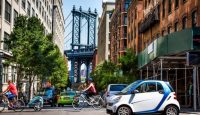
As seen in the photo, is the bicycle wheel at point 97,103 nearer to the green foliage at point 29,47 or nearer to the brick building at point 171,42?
the brick building at point 171,42

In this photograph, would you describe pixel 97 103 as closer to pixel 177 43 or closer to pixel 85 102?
pixel 85 102

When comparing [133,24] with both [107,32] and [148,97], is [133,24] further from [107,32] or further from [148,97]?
[107,32]

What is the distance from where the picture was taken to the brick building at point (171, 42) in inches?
906

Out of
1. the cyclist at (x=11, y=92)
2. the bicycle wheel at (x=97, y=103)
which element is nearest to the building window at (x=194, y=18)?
the bicycle wheel at (x=97, y=103)

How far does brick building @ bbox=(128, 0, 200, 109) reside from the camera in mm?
23000

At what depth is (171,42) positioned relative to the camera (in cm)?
2422

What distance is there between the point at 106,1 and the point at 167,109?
110810 millimetres

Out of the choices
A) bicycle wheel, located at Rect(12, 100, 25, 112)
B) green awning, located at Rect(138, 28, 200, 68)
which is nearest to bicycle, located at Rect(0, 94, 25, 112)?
bicycle wheel, located at Rect(12, 100, 25, 112)

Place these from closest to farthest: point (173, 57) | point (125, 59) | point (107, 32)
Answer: point (173, 57), point (125, 59), point (107, 32)

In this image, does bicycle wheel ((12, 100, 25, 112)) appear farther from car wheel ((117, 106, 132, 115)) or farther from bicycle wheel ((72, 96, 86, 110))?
car wheel ((117, 106, 132, 115))

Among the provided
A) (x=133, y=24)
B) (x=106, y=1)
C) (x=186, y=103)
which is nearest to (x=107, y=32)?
(x=106, y=1)

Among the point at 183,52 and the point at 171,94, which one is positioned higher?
the point at 183,52

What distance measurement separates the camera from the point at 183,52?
23266 mm

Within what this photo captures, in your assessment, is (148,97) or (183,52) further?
(183,52)
